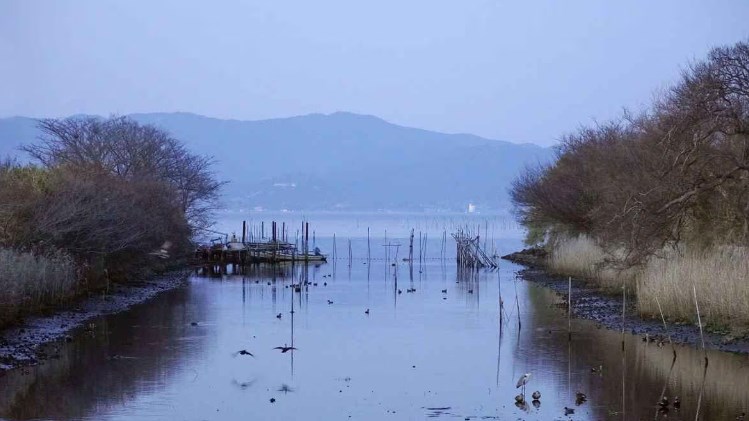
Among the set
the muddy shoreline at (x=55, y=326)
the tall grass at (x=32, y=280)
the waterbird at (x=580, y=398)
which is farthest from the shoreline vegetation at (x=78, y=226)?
the waterbird at (x=580, y=398)

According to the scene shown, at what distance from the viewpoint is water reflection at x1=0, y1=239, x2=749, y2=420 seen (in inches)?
676

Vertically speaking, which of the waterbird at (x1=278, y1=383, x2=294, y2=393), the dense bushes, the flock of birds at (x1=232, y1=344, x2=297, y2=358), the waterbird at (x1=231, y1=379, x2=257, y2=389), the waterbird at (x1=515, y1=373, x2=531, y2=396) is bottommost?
the waterbird at (x1=278, y1=383, x2=294, y2=393)

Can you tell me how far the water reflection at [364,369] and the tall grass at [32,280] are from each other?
1862 mm

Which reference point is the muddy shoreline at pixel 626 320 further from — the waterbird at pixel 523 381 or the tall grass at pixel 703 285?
the waterbird at pixel 523 381

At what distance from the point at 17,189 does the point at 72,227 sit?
1963mm

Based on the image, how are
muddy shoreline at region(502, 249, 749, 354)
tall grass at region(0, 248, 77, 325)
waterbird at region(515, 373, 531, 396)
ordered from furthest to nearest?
tall grass at region(0, 248, 77, 325) → muddy shoreline at region(502, 249, 749, 354) → waterbird at region(515, 373, 531, 396)

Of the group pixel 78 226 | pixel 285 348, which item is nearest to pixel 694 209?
pixel 285 348

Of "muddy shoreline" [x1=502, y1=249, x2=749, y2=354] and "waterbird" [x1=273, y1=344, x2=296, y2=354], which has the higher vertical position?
"muddy shoreline" [x1=502, y1=249, x2=749, y2=354]

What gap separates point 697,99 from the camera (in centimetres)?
2831

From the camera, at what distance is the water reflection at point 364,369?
17172mm

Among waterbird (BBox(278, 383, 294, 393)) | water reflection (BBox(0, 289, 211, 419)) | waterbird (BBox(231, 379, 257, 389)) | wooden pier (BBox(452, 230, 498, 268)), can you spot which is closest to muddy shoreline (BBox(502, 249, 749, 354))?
waterbird (BBox(278, 383, 294, 393))

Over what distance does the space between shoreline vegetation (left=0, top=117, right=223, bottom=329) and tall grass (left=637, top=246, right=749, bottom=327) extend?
1630cm

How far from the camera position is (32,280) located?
2858 centimetres

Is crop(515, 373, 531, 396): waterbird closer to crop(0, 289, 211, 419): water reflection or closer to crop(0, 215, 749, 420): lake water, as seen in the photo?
crop(0, 215, 749, 420): lake water
